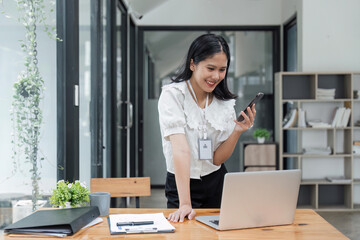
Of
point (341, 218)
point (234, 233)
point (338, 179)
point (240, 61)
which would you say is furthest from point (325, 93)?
point (234, 233)

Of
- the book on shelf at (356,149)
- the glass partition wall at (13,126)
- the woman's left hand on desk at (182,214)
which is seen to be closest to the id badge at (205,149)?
the woman's left hand on desk at (182,214)

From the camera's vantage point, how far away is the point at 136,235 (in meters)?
1.64

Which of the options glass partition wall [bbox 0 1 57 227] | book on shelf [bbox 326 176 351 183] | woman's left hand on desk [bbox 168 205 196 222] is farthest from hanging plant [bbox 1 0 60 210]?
book on shelf [bbox 326 176 351 183]

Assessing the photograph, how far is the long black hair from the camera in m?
2.04

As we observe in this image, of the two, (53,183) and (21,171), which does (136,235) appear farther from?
(53,183)

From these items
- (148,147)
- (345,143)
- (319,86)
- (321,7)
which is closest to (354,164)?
(345,143)

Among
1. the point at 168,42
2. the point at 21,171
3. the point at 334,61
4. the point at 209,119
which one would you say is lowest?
the point at 21,171

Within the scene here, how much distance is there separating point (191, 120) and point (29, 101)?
0.88 metres

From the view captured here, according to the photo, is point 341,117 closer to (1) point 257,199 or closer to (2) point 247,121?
(2) point 247,121

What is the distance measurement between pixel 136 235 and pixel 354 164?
4.88 meters

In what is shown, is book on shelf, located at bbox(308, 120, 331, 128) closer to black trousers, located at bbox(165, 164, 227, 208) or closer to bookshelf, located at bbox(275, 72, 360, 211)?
bookshelf, located at bbox(275, 72, 360, 211)

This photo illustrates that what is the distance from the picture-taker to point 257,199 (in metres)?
1.67

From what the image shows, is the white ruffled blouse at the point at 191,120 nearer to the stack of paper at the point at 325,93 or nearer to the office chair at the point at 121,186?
the office chair at the point at 121,186

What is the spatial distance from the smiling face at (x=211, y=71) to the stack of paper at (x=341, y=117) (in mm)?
4063
